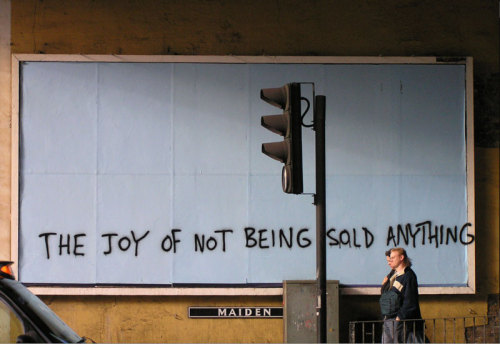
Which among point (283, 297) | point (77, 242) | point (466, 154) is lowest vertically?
point (283, 297)

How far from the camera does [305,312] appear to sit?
9766 millimetres

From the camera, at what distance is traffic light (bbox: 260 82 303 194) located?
693cm

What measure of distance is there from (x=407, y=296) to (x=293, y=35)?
13.0ft

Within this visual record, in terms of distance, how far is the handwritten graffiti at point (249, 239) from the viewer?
33.7 ft

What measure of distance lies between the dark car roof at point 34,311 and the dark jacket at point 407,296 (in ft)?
14.5

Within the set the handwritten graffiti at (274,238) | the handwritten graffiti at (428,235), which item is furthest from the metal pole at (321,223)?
the handwritten graffiti at (428,235)

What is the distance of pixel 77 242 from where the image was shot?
1030cm

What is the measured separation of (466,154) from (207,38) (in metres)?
3.86

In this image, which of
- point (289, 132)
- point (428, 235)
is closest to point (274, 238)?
point (428, 235)

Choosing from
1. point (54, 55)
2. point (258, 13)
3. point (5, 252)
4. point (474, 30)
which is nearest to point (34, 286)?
point (5, 252)

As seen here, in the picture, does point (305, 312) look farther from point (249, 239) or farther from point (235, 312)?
point (249, 239)

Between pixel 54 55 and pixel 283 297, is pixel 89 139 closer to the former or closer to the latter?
pixel 54 55

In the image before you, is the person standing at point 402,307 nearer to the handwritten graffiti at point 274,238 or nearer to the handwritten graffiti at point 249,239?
the handwritten graffiti at point 249,239

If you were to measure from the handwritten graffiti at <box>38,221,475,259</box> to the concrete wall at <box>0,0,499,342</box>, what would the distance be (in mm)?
631
